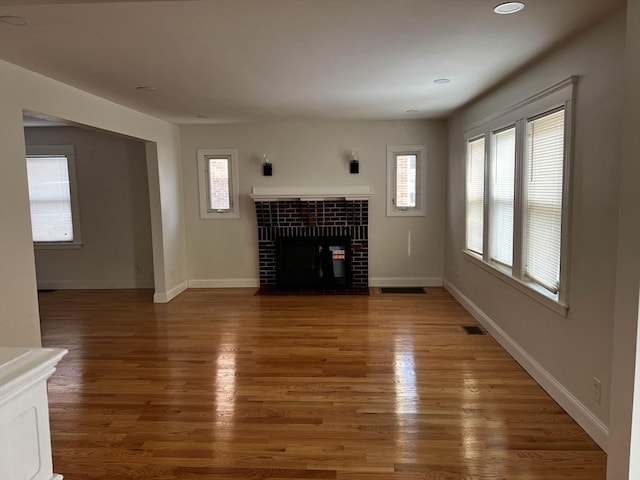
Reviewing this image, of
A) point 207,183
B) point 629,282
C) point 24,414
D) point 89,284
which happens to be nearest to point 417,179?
point 207,183

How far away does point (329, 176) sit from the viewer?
638 cm

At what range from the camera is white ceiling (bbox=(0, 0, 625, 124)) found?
2279 mm

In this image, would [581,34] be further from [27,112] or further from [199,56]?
[27,112]

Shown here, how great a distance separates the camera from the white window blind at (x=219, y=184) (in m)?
6.47

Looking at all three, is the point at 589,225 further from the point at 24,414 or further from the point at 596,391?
the point at 24,414

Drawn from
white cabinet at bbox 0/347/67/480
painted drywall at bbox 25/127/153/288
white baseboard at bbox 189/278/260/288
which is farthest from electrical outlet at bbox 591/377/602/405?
painted drywall at bbox 25/127/153/288

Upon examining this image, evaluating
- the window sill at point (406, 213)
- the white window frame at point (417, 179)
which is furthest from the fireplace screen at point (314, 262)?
the white window frame at point (417, 179)

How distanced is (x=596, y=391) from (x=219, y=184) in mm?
5338

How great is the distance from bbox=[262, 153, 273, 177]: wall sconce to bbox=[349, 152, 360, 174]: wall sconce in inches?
45.9

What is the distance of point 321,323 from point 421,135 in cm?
314

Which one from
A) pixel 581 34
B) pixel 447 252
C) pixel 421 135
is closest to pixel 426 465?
pixel 581 34

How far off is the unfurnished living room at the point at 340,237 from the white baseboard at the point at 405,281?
93mm

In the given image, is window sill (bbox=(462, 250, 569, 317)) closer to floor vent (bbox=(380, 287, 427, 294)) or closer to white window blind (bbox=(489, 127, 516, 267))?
white window blind (bbox=(489, 127, 516, 267))

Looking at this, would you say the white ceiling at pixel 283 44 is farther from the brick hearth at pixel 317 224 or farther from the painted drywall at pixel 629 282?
the brick hearth at pixel 317 224
